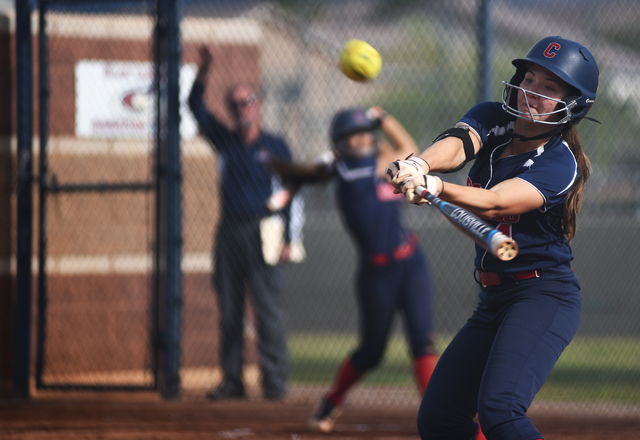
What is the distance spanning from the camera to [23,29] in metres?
6.21

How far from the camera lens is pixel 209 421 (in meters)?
5.34

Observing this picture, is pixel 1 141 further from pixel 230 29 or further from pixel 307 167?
pixel 307 167

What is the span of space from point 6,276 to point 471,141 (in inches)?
186

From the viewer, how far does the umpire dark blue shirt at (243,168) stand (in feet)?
20.9

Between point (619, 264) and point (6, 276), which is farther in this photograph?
point (619, 264)

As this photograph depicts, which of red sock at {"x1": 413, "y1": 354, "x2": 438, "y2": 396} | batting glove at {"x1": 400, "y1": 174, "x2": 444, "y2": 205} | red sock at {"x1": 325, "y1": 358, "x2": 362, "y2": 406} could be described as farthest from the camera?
red sock at {"x1": 325, "y1": 358, "x2": 362, "y2": 406}

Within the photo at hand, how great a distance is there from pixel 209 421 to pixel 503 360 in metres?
3.11

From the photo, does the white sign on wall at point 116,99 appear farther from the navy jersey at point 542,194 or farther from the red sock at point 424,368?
the navy jersey at point 542,194

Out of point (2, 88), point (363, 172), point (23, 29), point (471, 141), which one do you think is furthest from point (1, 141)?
point (471, 141)

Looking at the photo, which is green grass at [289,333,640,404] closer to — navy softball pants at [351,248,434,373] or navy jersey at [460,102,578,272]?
navy softball pants at [351,248,434,373]

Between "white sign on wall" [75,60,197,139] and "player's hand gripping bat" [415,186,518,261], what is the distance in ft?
13.9

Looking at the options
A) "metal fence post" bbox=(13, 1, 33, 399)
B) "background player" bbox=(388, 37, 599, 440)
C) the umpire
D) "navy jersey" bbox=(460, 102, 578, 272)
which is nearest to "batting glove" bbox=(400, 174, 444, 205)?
"background player" bbox=(388, 37, 599, 440)

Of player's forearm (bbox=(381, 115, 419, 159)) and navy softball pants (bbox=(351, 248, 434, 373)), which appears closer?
navy softball pants (bbox=(351, 248, 434, 373))

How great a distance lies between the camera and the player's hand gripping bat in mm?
2318
